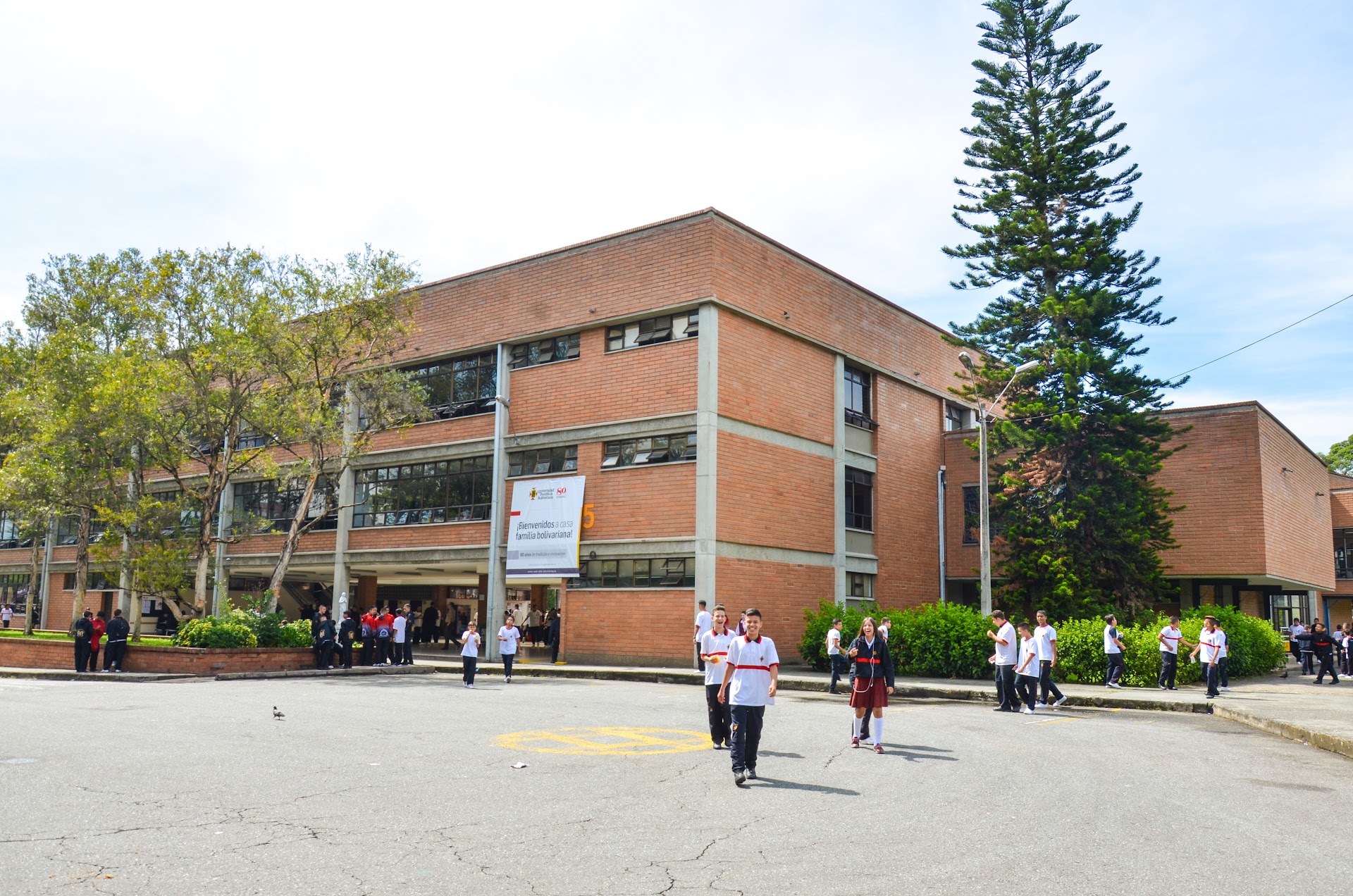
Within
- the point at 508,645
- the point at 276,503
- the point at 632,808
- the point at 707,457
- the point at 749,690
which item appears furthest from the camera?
the point at 276,503

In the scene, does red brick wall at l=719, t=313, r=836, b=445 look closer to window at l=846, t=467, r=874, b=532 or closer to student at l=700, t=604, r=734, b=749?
window at l=846, t=467, r=874, b=532

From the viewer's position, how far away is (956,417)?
41.5 metres

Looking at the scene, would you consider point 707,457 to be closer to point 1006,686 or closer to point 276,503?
point 1006,686

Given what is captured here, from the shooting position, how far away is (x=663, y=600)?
28641mm

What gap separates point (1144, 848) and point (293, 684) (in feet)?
62.3

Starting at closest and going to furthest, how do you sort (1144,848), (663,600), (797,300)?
(1144,848)
(663,600)
(797,300)

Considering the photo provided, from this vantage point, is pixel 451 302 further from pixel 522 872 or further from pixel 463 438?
pixel 522 872

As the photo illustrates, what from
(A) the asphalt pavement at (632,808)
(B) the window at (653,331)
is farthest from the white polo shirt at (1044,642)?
(B) the window at (653,331)

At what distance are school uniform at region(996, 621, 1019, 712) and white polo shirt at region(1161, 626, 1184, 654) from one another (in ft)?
17.5

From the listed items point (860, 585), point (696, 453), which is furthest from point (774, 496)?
point (860, 585)

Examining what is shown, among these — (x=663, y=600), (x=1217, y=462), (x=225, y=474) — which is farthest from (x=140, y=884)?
(x=1217, y=462)

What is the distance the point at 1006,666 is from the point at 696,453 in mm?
12247

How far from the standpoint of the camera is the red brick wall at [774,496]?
2880 cm

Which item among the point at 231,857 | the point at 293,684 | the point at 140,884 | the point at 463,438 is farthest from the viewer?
the point at 463,438
